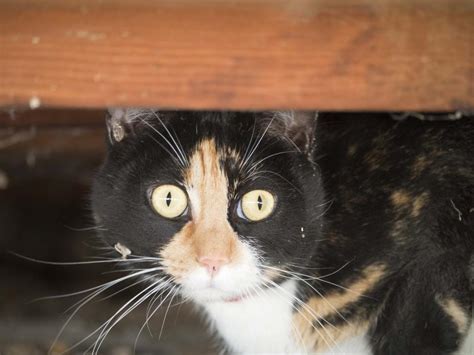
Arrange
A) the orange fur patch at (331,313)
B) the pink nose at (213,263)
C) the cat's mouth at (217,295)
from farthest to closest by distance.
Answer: the orange fur patch at (331,313) → the cat's mouth at (217,295) → the pink nose at (213,263)

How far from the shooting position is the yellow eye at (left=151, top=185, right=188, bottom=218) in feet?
6.39

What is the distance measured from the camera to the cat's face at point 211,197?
1921 mm

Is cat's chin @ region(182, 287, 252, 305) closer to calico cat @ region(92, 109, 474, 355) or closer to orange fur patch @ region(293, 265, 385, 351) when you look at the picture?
calico cat @ region(92, 109, 474, 355)

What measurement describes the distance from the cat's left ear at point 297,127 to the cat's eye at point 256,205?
0.64ft

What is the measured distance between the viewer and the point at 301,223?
6.73ft

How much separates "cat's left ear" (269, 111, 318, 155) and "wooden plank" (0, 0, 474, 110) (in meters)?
0.40

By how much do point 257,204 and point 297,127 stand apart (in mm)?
266

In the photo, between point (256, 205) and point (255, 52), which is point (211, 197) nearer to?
point (256, 205)

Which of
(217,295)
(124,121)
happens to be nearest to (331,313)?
(217,295)

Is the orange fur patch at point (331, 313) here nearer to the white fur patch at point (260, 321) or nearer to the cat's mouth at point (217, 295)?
the white fur patch at point (260, 321)

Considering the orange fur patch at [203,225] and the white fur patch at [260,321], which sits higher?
the orange fur patch at [203,225]

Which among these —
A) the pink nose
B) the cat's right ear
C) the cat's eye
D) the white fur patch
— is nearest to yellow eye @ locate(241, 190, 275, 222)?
the cat's eye

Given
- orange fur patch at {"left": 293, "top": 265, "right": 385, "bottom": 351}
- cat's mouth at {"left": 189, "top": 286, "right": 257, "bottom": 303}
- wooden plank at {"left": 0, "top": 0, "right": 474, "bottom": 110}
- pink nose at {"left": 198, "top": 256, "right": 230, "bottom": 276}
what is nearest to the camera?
wooden plank at {"left": 0, "top": 0, "right": 474, "bottom": 110}

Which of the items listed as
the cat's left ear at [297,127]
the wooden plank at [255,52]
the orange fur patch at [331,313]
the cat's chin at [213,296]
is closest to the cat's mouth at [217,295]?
the cat's chin at [213,296]
